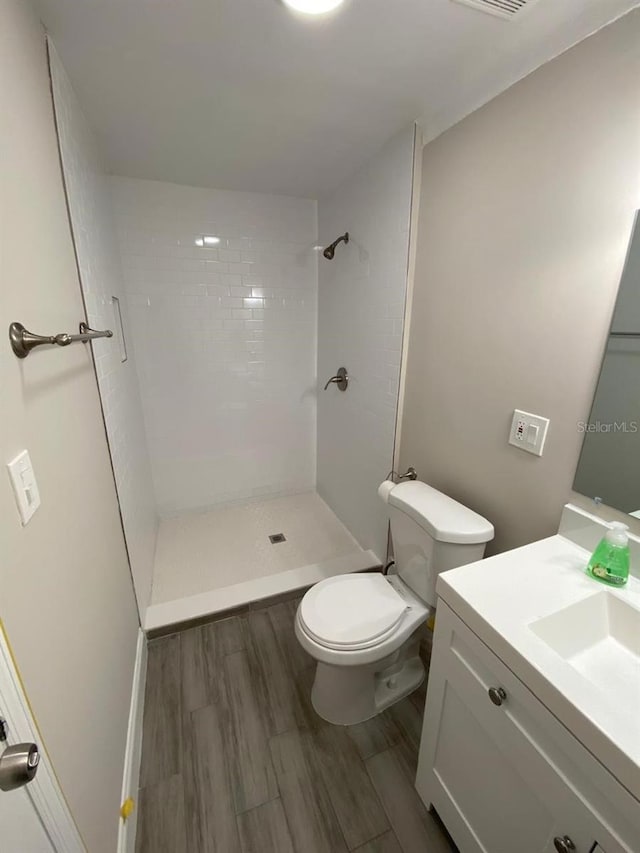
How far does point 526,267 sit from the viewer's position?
1081 mm

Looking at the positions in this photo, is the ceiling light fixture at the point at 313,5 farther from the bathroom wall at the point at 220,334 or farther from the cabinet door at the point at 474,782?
the cabinet door at the point at 474,782

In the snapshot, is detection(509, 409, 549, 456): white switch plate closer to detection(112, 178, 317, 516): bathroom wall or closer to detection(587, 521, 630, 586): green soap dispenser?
detection(587, 521, 630, 586): green soap dispenser

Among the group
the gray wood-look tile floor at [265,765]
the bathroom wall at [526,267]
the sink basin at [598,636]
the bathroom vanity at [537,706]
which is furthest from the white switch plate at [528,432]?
the gray wood-look tile floor at [265,765]

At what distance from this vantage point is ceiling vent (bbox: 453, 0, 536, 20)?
88 centimetres

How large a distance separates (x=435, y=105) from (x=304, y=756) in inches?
95.4

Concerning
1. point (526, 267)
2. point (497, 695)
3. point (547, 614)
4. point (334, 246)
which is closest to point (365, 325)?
point (334, 246)

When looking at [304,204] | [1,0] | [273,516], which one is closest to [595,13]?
[1,0]

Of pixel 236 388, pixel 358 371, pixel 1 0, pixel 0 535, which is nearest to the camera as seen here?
pixel 0 535

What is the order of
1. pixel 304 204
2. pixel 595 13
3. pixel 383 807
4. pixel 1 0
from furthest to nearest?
pixel 304 204
pixel 383 807
pixel 595 13
pixel 1 0

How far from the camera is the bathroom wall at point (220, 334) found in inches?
85.9

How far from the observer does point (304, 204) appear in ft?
7.87

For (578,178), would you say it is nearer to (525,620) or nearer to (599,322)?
(599,322)

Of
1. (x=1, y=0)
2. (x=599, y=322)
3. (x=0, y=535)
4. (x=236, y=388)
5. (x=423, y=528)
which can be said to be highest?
(x=1, y=0)

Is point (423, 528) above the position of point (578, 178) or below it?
below
